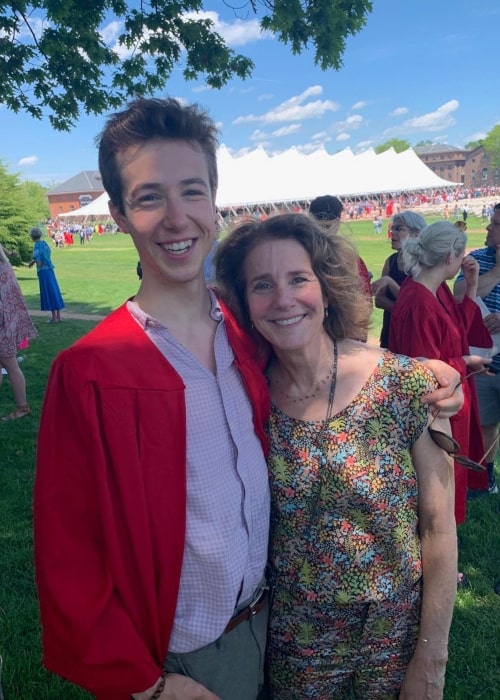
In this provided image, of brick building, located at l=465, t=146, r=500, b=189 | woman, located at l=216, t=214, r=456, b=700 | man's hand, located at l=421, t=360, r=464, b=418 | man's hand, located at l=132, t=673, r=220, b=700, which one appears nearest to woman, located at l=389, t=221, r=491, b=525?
man's hand, located at l=421, t=360, r=464, b=418

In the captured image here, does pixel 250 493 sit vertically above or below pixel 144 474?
below

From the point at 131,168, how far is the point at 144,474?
0.84 metres

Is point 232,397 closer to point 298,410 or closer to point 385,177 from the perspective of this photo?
point 298,410

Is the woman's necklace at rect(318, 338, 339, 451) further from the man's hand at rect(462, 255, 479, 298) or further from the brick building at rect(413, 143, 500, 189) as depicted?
the brick building at rect(413, 143, 500, 189)

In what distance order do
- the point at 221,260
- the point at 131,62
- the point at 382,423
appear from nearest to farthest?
the point at 382,423 < the point at 221,260 < the point at 131,62

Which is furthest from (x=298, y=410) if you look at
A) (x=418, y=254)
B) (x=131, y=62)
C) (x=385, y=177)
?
(x=385, y=177)

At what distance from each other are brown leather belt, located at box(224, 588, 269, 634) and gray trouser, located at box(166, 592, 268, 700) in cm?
2

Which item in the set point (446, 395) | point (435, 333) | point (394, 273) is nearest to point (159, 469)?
point (446, 395)

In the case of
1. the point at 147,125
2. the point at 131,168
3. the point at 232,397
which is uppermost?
the point at 147,125

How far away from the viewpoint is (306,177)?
42.7 metres

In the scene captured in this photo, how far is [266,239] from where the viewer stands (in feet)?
5.68

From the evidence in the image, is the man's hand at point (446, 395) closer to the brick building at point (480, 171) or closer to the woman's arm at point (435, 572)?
the woman's arm at point (435, 572)

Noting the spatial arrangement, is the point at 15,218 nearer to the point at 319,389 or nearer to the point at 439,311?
the point at 439,311

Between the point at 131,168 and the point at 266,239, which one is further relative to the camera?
the point at 266,239
